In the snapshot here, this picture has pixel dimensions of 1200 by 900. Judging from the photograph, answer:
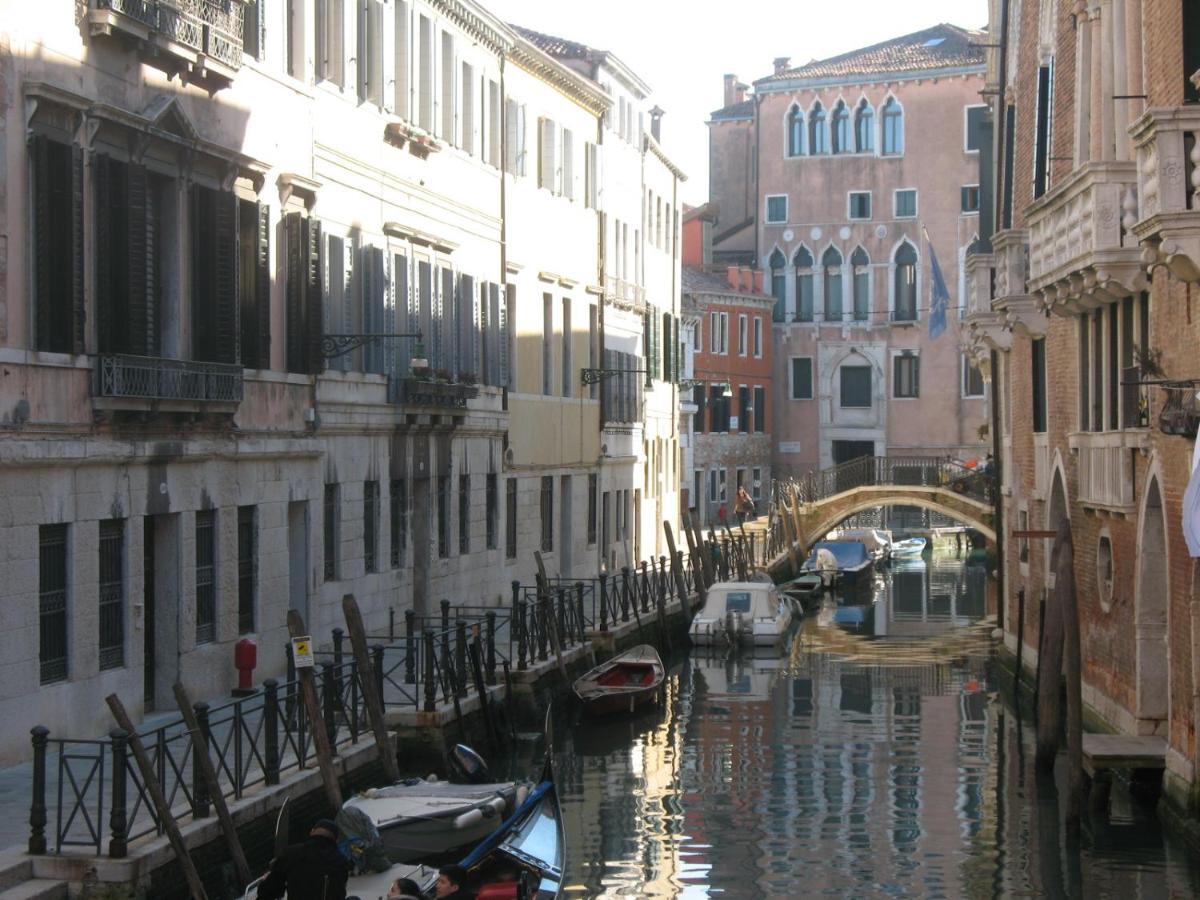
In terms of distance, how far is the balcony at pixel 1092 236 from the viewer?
50.9 ft

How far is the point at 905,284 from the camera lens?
5650 cm

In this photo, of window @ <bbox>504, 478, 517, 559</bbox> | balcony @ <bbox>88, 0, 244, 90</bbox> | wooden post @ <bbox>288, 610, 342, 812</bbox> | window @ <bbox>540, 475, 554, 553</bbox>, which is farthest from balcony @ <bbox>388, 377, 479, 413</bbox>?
wooden post @ <bbox>288, 610, 342, 812</bbox>

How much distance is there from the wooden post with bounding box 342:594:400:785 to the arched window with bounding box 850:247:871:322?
139 feet

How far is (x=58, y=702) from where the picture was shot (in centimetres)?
1471

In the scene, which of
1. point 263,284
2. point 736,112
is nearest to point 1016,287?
point 263,284

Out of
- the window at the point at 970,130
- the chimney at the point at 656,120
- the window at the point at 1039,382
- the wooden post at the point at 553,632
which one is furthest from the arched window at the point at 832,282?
the wooden post at the point at 553,632

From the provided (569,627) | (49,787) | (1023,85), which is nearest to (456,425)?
(569,627)

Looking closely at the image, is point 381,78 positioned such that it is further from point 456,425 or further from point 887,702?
point 887,702

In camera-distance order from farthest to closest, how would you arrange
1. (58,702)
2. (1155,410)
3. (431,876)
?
(1155,410)
(58,702)
(431,876)

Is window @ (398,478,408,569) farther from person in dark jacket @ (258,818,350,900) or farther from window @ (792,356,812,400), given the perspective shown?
window @ (792,356,812,400)

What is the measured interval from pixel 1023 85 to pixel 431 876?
15.2 meters

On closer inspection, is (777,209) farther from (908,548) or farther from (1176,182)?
(1176,182)

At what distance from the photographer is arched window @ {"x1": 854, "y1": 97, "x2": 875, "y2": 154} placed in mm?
56062

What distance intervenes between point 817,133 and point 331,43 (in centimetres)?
3685
